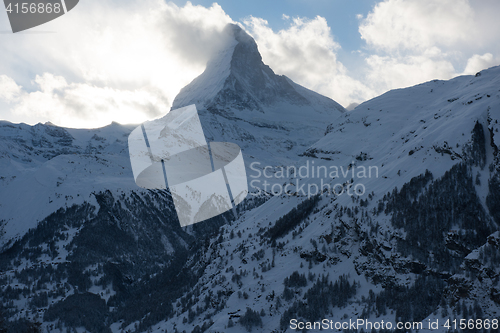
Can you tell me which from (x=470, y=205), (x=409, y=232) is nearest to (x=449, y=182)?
(x=470, y=205)

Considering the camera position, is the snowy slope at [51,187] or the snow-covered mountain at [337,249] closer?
the snow-covered mountain at [337,249]

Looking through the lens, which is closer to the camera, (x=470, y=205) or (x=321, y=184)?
(x=470, y=205)

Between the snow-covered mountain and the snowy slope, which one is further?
the snowy slope

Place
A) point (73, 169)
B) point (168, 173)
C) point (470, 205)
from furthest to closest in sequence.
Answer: point (168, 173) → point (73, 169) → point (470, 205)

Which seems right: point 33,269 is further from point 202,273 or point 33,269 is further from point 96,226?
point 202,273

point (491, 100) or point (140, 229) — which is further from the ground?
point (491, 100)

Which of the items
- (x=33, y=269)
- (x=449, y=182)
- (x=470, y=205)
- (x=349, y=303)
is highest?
(x=449, y=182)

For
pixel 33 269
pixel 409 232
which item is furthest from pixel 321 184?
pixel 33 269

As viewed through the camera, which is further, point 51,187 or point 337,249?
point 51,187

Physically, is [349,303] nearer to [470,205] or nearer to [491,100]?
[470,205]

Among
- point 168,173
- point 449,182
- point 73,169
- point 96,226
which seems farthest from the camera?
point 168,173

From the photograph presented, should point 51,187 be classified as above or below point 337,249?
above

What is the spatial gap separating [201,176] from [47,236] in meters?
87.6

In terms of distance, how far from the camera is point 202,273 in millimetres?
71000
